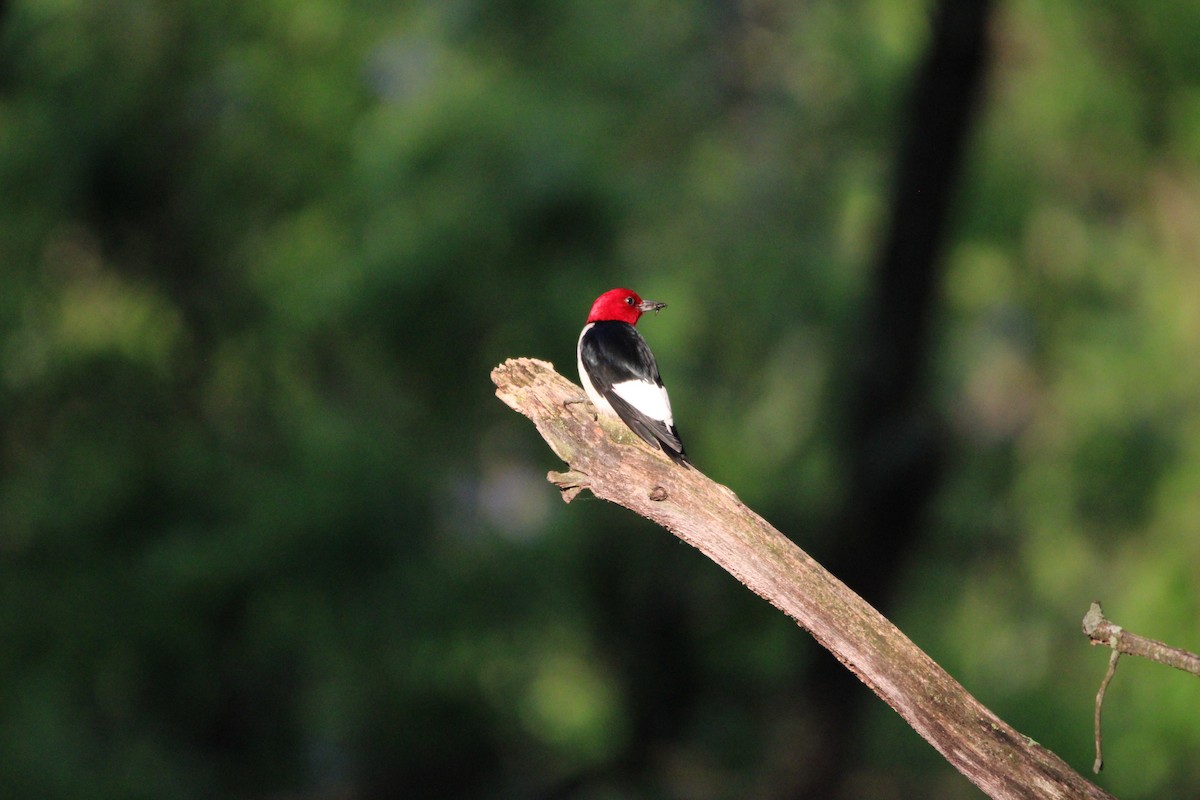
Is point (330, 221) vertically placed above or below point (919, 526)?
above

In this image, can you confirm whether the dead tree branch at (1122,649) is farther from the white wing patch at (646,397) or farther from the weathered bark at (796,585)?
the white wing patch at (646,397)

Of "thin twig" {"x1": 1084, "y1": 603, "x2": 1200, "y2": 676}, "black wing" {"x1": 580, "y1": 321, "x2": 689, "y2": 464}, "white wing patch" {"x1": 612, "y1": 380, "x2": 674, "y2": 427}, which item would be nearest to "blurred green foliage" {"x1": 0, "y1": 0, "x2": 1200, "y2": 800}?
"black wing" {"x1": 580, "y1": 321, "x2": 689, "y2": 464}

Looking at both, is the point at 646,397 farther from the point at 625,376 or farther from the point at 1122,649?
the point at 1122,649

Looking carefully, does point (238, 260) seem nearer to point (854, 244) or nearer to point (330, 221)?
point (330, 221)

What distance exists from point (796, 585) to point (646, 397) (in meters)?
0.89

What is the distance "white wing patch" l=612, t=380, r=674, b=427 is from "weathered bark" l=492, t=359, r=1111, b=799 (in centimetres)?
34

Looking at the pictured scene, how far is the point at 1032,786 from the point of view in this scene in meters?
2.45

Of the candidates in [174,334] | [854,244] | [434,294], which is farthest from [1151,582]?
[174,334]

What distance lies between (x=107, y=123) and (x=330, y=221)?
1.16m

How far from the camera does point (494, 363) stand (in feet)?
21.3

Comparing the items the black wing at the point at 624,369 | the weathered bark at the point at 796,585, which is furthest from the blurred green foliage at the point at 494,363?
the weathered bark at the point at 796,585

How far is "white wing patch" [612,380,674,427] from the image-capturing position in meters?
3.35

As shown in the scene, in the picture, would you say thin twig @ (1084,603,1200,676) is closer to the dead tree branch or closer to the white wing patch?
the dead tree branch

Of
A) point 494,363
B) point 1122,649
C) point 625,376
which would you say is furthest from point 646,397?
point 494,363
